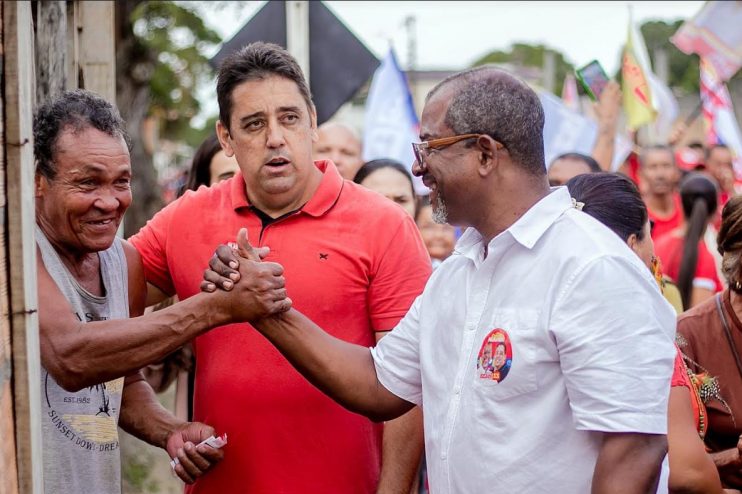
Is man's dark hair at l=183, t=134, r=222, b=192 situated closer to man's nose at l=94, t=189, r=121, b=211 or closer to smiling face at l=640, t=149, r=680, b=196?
A: man's nose at l=94, t=189, r=121, b=211

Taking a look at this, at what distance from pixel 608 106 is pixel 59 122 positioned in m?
5.83

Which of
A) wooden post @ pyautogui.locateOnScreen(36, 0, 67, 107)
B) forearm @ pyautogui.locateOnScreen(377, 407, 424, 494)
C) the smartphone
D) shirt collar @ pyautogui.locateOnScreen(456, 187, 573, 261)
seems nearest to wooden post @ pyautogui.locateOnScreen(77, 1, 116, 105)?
wooden post @ pyautogui.locateOnScreen(36, 0, 67, 107)

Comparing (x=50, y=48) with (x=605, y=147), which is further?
(x=605, y=147)

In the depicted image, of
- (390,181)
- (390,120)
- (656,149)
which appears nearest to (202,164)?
(390,181)

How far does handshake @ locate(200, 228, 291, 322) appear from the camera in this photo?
3.38 meters

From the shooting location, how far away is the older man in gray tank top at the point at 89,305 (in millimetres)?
3234

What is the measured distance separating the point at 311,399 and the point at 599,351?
4.38ft

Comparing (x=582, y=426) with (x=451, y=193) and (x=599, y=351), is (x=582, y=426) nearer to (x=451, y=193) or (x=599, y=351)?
(x=599, y=351)

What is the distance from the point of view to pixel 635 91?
9.88 metres

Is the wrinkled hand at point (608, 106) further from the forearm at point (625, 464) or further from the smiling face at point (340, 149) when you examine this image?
the forearm at point (625, 464)

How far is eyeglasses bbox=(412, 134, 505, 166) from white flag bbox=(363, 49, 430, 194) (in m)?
5.54

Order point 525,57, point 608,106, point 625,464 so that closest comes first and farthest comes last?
point 625,464, point 608,106, point 525,57

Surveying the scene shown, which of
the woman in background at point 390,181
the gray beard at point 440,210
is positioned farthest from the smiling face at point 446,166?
the woman in background at point 390,181

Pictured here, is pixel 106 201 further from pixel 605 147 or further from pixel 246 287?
pixel 605 147
